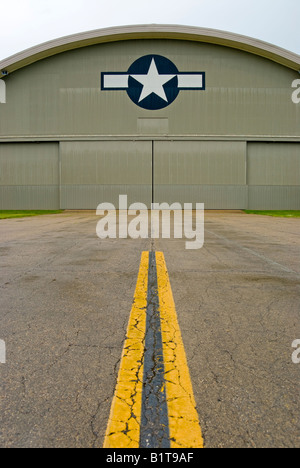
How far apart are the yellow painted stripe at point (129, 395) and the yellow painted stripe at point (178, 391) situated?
6.6 inches

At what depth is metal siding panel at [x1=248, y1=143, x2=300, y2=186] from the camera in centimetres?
2920

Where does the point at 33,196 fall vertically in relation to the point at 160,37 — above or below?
below

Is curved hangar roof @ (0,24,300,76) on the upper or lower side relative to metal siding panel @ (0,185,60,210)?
upper

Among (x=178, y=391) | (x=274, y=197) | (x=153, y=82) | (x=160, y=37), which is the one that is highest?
(x=160, y=37)

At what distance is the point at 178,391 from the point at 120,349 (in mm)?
664

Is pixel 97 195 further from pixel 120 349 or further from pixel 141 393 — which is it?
pixel 141 393

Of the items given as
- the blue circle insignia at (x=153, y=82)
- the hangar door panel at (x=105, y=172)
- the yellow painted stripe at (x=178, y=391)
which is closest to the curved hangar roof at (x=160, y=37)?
the blue circle insignia at (x=153, y=82)

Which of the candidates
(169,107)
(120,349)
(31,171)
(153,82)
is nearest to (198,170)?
(169,107)

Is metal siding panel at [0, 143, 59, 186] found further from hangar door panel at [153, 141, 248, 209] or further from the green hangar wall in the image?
hangar door panel at [153, 141, 248, 209]

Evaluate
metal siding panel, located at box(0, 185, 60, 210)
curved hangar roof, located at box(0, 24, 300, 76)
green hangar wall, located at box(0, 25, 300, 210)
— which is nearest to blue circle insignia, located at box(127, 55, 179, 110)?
green hangar wall, located at box(0, 25, 300, 210)

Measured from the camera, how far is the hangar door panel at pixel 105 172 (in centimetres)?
2869

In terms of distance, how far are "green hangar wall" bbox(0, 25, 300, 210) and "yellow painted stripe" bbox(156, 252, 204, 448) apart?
86.1 ft

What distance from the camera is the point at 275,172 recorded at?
29203mm

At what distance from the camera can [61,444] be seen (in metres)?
1.47
